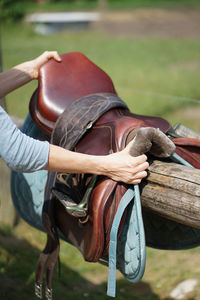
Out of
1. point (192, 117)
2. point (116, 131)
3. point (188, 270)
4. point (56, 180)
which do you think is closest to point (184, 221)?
point (116, 131)

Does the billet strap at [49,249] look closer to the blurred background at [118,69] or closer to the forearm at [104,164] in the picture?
the forearm at [104,164]

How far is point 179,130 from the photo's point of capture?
1.46 m

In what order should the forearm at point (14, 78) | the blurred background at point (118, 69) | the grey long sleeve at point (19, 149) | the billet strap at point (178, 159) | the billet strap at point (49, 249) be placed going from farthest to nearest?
the blurred background at point (118, 69) < the forearm at point (14, 78) < the billet strap at point (49, 249) < the billet strap at point (178, 159) < the grey long sleeve at point (19, 149)

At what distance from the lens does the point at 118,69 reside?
737cm

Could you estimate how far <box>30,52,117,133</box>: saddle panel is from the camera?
1423mm

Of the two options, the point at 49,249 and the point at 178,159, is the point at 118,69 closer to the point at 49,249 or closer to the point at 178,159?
the point at 49,249

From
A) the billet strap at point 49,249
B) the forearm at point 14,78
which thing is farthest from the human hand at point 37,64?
the billet strap at point 49,249

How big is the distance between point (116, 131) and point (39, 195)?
1.57 ft

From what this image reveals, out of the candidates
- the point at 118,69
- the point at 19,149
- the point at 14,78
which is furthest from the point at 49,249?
the point at 118,69

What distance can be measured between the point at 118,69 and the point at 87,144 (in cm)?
627

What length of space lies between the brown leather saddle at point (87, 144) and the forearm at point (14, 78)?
0.08 meters

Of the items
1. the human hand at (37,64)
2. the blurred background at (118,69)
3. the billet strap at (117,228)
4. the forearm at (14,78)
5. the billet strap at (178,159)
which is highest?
the human hand at (37,64)

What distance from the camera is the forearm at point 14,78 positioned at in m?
1.51

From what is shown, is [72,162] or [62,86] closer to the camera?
[72,162]
